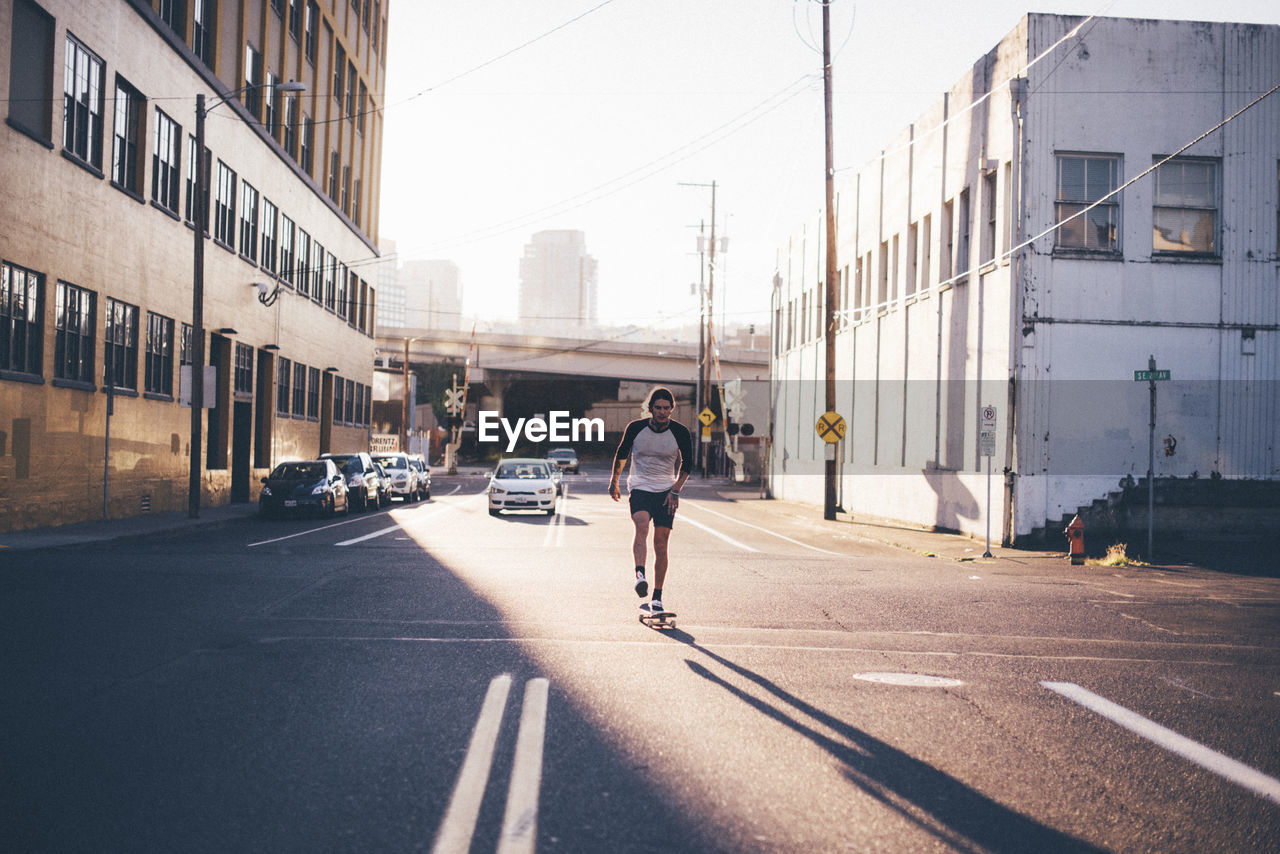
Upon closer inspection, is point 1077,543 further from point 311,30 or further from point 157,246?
point 311,30

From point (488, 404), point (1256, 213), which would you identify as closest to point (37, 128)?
point (1256, 213)

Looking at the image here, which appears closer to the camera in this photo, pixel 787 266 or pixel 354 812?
pixel 354 812

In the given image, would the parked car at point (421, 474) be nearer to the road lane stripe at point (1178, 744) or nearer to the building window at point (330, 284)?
the building window at point (330, 284)

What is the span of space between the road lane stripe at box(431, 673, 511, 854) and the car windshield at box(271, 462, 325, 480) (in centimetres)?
2244

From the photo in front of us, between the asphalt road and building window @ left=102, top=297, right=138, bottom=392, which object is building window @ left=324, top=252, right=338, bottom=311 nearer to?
building window @ left=102, top=297, right=138, bottom=392

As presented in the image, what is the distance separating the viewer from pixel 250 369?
3547cm

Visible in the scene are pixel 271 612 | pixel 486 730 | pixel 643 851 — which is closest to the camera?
pixel 643 851

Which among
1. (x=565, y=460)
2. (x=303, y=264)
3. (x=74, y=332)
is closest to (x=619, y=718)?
(x=74, y=332)

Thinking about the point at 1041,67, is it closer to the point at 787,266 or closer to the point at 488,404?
the point at 787,266

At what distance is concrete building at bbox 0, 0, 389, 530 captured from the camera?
20375mm

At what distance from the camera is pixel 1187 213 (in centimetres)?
2131

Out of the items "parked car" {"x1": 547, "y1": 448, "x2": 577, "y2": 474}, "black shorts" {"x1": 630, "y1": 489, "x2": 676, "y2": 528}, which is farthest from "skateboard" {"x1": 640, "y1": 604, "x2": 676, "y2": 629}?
"parked car" {"x1": 547, "y1": 448, "x2": 577, "y2": 474}

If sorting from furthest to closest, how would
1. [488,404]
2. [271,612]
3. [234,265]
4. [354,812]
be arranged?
[488,404], [234,265], [271,612], [354,812]

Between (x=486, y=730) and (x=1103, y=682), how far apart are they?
169 inches
